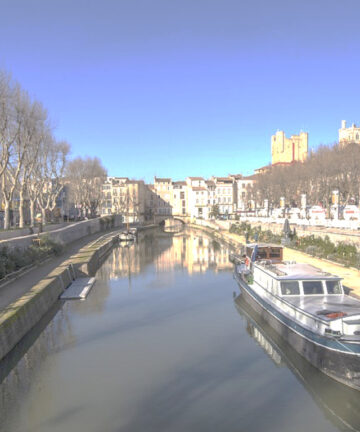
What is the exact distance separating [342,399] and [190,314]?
415 inches

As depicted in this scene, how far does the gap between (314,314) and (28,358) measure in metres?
11.3

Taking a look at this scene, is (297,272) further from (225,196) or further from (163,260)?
(225,196)

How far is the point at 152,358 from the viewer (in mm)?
14703

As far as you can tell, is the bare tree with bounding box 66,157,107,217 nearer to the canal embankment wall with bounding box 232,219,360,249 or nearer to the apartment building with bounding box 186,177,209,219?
the canal embankment wall with bounding box 232,219,360,249

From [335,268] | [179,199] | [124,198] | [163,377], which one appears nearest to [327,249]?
[335,268]

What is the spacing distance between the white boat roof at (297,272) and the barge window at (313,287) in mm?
228

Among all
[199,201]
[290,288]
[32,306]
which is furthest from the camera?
[199,201]

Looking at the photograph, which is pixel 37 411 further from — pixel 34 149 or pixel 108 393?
pixel 34 149

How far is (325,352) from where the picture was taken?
1199 cm

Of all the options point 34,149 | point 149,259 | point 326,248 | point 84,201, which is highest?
point 34,149

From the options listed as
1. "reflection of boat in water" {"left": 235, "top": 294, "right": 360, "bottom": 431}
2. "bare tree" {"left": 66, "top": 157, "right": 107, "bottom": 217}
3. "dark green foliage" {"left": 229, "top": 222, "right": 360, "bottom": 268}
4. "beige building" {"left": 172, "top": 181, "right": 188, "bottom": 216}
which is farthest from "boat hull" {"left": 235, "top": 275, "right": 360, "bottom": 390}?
"beige building" {"left": 172, "top": 181, "right": 188, "bottom": 216}

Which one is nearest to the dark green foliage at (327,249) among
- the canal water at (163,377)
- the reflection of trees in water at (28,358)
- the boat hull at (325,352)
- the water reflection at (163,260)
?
the water reflection at (163,260)

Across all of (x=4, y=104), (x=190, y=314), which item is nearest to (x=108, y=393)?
(x=190, y=314)

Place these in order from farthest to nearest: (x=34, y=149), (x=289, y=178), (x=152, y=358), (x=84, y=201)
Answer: (x=84, y=201) → (x=289, y=178) → (x=34, y=149) → (x=152, y=358)
